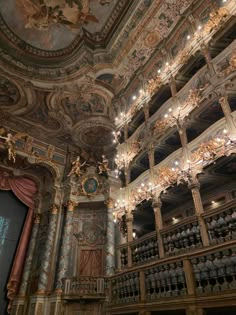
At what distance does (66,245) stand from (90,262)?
5.36 ft

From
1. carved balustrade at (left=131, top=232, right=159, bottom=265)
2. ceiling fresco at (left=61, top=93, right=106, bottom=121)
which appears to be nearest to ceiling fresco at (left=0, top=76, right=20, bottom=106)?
ceiling fresco at (left=61, top=93, right=106, bottom=121)

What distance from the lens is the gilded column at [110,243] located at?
11.7m

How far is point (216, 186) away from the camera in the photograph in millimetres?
9312

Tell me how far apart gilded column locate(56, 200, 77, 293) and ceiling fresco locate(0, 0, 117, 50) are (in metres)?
9.28

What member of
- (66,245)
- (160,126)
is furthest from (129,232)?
(66,245)

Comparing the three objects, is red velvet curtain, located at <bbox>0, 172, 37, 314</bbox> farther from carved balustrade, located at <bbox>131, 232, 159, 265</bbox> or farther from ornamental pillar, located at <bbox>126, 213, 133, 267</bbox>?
carved balustrade, located at <bbox>131, 232, 159, 265</bbox>

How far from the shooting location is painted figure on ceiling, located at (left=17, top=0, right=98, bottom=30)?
12195mm

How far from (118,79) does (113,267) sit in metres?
10.2

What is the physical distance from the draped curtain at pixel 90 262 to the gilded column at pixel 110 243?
4.49 ft

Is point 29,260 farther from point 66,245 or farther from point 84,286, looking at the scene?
point 84,286

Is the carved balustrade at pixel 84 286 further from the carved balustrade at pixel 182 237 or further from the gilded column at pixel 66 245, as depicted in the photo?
the carved balustrade at pixel 182 237

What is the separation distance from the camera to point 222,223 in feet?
19.7

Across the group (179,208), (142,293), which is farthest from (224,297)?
(179,208)

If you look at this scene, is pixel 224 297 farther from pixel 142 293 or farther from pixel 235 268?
pixel 142 293
